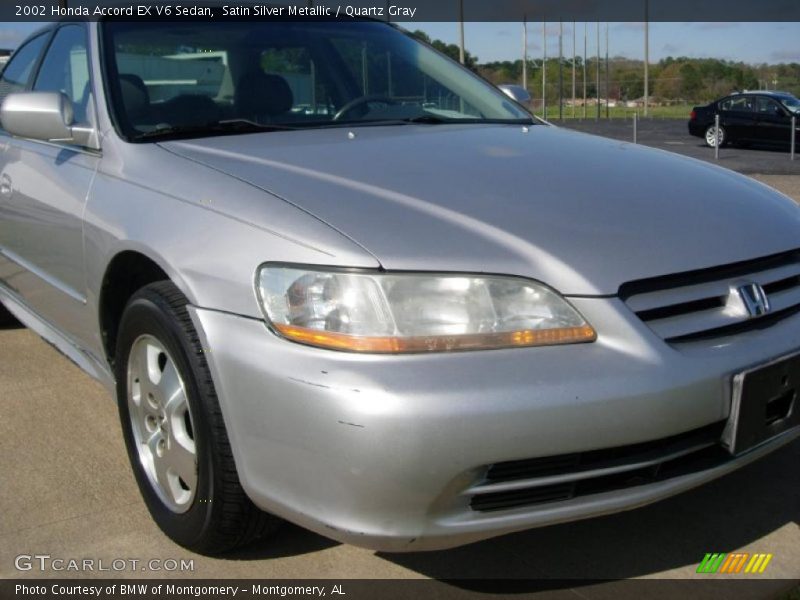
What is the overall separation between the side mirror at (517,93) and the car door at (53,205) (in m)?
1.88

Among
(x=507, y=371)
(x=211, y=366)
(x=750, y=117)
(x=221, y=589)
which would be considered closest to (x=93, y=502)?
(x=221, y=589)

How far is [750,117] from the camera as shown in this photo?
20.0m

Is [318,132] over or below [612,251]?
over

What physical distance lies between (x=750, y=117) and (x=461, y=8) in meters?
7.07

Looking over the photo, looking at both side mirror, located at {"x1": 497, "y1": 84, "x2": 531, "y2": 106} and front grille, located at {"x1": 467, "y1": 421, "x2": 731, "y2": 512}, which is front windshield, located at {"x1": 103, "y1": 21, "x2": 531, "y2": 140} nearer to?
side mirror, located at {"x1": 497, "y1": 84, "x2": 531, "y2": 106}

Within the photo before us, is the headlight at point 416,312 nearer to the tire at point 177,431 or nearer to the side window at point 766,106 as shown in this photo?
the tire at point 177,431

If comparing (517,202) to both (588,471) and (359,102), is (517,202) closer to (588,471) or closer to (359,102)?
(588,471)

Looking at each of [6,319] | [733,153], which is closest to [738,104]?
[733,153]

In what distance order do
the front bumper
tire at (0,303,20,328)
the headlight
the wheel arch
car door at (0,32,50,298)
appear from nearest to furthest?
1. the front bumper
2. the headlight
3. the wheel arch
4. car door at (0,32,50,298)
5. tire at (0,303,20,328)

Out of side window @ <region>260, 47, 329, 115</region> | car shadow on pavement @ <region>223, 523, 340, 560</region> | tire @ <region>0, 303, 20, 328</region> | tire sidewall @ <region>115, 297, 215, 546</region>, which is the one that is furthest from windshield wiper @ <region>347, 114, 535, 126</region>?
tire @ <region>0, 303, 20, 328</region>

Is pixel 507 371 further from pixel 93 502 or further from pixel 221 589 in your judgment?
pixel 93 502

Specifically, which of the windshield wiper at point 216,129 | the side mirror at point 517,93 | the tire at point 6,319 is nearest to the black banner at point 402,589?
the windshield wiper at point 216,129

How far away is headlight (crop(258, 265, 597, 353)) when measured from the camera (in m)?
2.10

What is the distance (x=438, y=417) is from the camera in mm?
1975
